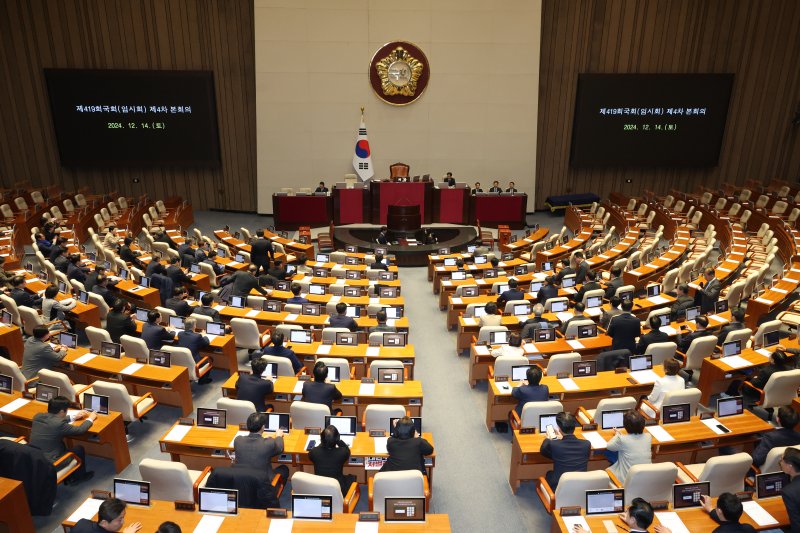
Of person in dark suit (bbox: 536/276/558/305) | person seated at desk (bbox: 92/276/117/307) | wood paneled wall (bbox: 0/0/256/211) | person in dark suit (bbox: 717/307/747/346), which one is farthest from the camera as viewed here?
wood paneled wall (bbox: 0/0/256/211)

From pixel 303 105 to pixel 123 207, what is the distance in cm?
766

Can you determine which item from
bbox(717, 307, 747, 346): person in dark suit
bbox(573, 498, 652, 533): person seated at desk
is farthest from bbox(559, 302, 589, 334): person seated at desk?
bbox(573, 498, 652, 533): person seated at desk

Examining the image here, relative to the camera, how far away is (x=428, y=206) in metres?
20.5

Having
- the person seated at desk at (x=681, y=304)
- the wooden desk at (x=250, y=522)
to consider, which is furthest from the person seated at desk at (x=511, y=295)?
the wooden desk at (x=250, y=522)

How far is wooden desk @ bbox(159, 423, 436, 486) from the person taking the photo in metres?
6.24

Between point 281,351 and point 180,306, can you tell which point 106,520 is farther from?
point 180,306

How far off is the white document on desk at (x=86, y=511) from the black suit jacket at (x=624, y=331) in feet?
24.5

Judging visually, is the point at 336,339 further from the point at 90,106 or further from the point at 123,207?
the point at 90,106

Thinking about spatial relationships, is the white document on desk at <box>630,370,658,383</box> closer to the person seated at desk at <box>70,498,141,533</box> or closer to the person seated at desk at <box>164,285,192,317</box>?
the person seated at desk at <box>70,498,141,533</box>

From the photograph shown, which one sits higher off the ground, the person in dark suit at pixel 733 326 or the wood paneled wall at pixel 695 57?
the wood paneled wall at pixel 695 57

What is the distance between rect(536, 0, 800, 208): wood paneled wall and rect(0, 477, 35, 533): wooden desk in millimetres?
21183

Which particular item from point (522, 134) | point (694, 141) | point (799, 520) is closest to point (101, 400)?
point (799, 520)

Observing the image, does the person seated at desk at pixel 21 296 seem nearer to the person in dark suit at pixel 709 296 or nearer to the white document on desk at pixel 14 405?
the white document on desk at pixel 14 405

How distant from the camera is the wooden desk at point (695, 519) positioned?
5.04 m
